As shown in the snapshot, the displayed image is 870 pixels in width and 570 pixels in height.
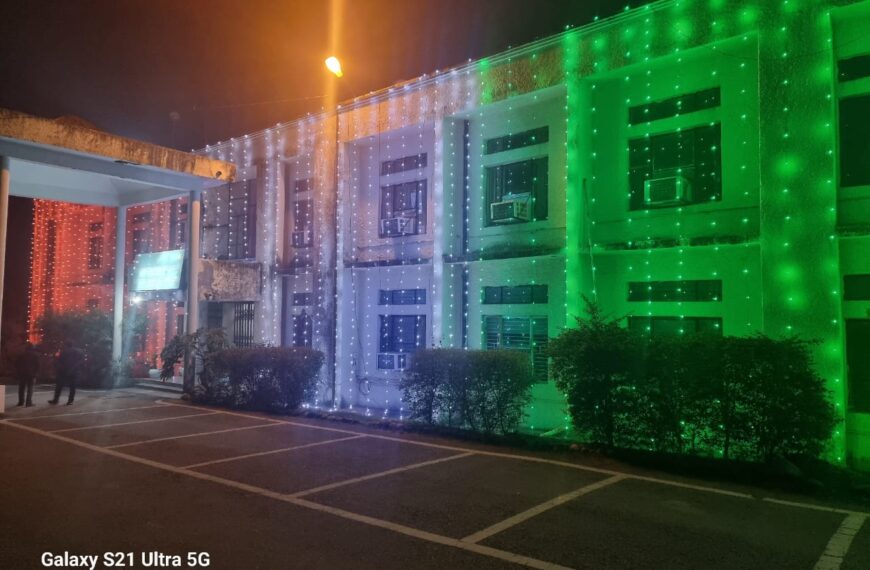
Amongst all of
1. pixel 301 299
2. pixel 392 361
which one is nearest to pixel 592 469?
pixel 392 361

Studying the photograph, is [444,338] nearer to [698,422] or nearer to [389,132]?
[389,132]

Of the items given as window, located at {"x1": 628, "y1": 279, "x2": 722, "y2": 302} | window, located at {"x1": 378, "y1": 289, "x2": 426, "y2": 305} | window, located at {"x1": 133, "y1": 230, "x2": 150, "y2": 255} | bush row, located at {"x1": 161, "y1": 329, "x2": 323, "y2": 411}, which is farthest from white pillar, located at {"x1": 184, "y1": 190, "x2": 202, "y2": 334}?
window, located at {"x1": 628, "y1": 279, "x2": 722, "y2": 302}

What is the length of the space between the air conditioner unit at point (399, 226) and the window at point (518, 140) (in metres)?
2.73

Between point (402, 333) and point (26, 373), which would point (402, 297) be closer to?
point (402, 333)

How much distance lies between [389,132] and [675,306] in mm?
8527

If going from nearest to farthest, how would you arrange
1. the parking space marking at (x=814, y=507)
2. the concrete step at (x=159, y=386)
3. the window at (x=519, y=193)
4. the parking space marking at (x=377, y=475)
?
1. the parking space marking at (x=814, y=507)
2. the parking space marking at (x=377, y=475)
3. the window at (x=519, y=193)
4. the concrete step at (x=159, y=386)

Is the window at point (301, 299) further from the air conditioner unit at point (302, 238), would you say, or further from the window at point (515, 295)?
the window at point (515, 295)

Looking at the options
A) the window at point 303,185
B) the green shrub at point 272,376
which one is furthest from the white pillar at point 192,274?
the window at point 303,185

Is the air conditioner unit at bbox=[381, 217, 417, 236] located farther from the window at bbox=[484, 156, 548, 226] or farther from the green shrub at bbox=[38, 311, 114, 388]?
the green shrub at bbox=[38, 311, 114, 388]

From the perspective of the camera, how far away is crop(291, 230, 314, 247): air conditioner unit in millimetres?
17625

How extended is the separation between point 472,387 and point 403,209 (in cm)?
669

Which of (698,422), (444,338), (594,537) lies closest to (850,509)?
(698,422)

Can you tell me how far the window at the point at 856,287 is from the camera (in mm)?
9344

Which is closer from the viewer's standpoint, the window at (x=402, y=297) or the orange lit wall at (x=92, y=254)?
the window at (x=402, y=297)
